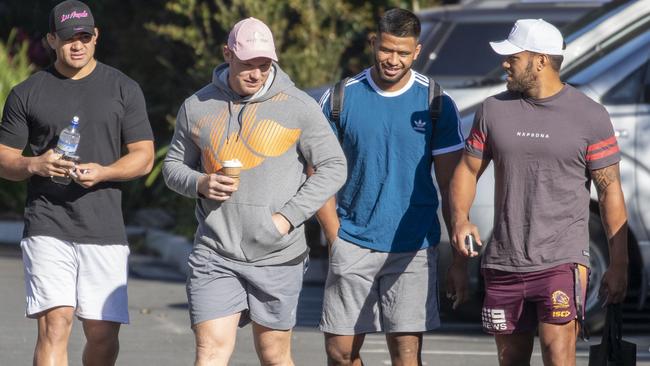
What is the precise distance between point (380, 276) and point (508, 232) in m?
0.67

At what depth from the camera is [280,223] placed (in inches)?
231

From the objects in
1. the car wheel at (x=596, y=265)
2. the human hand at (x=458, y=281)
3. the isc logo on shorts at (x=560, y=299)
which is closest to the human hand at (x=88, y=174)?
the human hand at (x=458, y=281)

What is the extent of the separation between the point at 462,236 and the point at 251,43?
1.22m

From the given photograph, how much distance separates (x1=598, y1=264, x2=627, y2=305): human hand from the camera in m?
6.08

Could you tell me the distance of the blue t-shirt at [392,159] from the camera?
6.32m

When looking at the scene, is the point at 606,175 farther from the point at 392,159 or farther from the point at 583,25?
the point at 583,25

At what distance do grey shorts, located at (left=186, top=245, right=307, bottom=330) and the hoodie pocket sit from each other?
3.2 inches

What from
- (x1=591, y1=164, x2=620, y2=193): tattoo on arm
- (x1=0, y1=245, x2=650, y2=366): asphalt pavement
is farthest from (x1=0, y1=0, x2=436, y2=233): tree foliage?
(x1=591, y1=164, x2=620, y2=193): tattoo on arm

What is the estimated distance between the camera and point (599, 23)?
10.1 metres

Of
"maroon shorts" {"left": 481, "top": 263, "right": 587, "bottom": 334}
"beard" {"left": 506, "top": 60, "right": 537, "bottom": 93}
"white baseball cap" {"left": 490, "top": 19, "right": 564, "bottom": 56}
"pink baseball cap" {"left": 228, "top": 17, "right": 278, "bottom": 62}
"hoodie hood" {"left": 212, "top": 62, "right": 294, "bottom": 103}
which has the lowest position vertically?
"maroon shorts" {"left": 481, "top": 263, "right": 587, "bottom": 334}

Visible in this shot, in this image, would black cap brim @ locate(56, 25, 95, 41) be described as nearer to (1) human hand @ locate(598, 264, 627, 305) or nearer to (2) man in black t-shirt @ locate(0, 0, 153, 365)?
(2) man in black t-shirt @ locate(0, 0, 153, 365)

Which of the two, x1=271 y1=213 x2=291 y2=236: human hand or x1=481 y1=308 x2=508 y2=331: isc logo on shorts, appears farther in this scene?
x1=481 y1=308 x2=508 y2=331: isc logo on shorts

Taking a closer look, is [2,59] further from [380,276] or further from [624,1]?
[380,276]

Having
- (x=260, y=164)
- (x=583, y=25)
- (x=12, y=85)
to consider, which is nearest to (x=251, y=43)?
(x=260, y=164)
